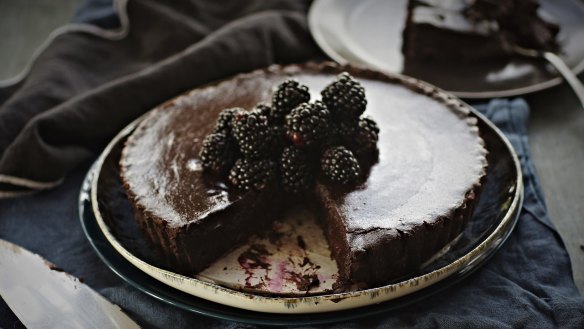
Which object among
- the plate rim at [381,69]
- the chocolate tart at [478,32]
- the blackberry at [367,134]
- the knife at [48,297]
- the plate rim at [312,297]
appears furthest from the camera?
the chocolate tart at [478,32]

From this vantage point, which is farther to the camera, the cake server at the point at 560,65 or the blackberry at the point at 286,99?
the cake server at the point at 560,65

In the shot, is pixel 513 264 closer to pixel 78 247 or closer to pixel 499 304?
pixel 499 304

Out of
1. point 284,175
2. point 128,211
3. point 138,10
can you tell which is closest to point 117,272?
point 128,211

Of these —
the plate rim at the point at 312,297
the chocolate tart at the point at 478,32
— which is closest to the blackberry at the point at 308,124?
the plate rim at the point at 312,297

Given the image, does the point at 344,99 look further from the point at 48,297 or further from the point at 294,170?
the point at 48,297

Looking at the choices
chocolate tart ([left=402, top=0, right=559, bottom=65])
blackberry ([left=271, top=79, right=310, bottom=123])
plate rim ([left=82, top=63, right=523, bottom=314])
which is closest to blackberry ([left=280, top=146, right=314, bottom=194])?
blackberry ([left=271, top=79, right=310, bottom=123])

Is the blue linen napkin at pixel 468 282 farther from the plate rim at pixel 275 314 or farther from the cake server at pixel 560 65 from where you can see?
the cake server at pixel 560 65

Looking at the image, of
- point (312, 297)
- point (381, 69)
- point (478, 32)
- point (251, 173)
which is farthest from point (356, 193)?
point (478, 32)
